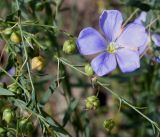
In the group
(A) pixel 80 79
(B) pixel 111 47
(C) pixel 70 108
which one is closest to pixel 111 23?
(B) pixel 111 47

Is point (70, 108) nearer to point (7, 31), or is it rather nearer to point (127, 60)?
point (127, 60)

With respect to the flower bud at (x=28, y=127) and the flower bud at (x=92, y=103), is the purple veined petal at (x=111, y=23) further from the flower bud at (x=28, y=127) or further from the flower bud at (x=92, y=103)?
the flower bud at (x=28, y=127)

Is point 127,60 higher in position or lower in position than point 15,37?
lower

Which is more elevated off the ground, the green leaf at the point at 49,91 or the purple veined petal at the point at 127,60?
the purple veined petal at the point at 127,60

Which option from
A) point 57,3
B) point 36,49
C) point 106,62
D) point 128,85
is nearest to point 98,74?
point 106,62

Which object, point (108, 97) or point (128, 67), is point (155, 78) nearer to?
point (128, 67)

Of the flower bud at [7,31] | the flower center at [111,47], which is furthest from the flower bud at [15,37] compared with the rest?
the flower center at [111,47]
